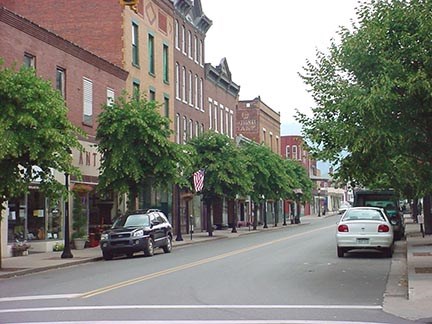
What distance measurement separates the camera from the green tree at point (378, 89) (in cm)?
1453

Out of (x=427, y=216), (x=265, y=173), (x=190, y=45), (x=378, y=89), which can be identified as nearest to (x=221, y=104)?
(x=265, y=173)

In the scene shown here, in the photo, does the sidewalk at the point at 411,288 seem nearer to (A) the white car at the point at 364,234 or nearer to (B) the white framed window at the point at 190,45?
(A) the white car at the point at 364,234

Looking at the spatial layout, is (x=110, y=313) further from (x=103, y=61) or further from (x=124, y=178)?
(x=103, y=61)

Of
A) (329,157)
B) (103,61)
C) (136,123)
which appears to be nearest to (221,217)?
(103,61)

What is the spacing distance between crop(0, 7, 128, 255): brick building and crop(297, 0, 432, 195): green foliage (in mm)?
10023

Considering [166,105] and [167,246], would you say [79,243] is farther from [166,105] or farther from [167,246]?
[166,105]

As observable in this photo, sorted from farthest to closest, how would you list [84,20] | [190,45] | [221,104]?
[221,104] → [190,45] → [84,20]

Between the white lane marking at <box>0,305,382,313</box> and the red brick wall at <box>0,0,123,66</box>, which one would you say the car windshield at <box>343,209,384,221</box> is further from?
the red brick wall at <box>0,0,123,66</box>

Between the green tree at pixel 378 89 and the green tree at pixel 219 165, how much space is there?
78.2 feet

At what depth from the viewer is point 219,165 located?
40750 mm

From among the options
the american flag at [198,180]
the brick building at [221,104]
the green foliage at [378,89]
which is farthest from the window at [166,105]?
the green foliage at [378,89]

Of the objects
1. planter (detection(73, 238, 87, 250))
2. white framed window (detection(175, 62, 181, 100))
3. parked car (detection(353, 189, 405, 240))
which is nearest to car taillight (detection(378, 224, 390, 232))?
parked car (detection(353, 189, 405, 240))

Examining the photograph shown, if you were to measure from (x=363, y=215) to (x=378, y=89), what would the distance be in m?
8.67

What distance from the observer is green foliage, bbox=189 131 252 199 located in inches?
1602
